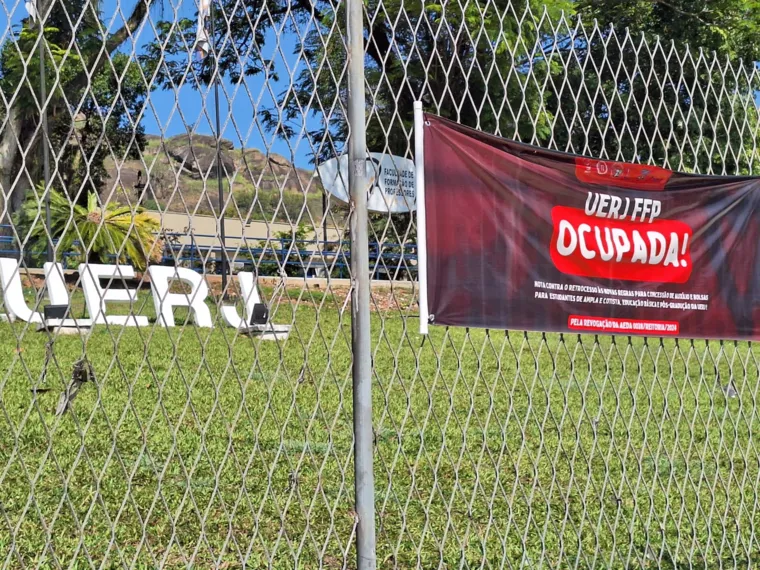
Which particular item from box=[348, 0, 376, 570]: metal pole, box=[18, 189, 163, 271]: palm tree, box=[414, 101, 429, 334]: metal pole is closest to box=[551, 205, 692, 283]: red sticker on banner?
box=[414, 101, 429, 334]: metal pole

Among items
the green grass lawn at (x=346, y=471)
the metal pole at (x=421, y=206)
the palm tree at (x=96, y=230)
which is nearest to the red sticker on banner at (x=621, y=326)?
the green grass lawn at (x=346, y=471)

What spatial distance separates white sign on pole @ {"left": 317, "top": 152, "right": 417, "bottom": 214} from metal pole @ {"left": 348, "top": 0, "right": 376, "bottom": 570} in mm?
59

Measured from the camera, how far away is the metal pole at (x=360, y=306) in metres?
2.63

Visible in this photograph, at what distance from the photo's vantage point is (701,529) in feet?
15.3

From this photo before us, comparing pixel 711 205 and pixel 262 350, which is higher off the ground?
pixel 711 205

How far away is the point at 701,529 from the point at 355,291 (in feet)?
9.90

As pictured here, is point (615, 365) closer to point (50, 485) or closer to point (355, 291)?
point (50, 485)

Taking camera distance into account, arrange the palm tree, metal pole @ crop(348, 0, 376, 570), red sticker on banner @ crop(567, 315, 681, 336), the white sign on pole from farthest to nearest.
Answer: red sticker on banner @ crop(567, 315, 681, 336)
the white sign on pole
metal pole @ crop(348, 0, 376, 570)
the palm tree

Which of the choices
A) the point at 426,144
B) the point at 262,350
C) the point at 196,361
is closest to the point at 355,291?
the point at 426,144

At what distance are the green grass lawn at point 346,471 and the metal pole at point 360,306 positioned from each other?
0.27 feet

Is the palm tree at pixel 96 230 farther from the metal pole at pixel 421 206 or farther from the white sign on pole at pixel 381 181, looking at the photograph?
the metal pole at pixel 421 206

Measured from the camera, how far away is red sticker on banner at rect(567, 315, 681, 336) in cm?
319

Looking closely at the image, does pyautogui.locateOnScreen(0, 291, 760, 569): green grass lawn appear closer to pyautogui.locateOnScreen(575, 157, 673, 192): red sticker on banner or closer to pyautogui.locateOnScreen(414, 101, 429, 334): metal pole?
pyautogui.locateOnScreen(414, 101, 429, 334): metal pole

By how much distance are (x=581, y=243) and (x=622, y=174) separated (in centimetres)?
37
